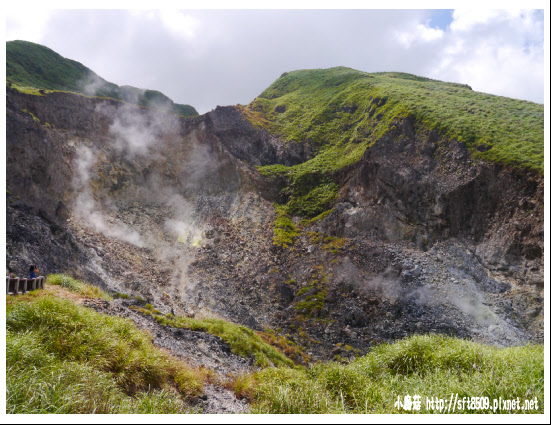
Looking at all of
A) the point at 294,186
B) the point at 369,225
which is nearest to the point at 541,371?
the point at 369,225

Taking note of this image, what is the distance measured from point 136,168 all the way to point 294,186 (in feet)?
62.1

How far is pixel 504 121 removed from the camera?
34031 mm

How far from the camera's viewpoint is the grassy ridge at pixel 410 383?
6863 mm

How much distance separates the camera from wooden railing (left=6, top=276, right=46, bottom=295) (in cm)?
1256

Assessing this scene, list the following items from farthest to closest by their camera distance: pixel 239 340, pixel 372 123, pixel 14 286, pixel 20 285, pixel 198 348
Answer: pixel 372 123, pixel 239 340, pixel 198 348, pixel 20 285, pixel 14 286

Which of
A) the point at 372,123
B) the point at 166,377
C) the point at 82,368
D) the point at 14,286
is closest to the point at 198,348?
the point at 166,377

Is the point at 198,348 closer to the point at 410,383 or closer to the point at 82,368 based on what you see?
the point at 82,368

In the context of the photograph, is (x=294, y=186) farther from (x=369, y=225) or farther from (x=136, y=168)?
(x=136, y=168)

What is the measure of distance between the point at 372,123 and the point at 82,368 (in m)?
40.2

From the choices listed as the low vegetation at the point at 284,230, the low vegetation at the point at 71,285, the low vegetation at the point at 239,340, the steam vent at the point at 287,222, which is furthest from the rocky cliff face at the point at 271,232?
the low vegetation at the point at 239,340

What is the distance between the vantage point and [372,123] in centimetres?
4034

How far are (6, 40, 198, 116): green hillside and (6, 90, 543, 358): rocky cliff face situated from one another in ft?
41.0

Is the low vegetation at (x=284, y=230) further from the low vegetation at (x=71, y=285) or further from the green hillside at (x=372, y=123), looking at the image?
the low vegetation at (x=71, y=285)

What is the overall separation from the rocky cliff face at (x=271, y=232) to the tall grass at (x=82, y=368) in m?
11.4
